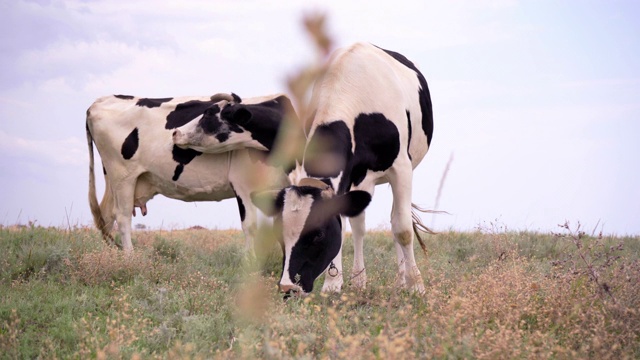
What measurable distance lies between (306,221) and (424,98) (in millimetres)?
3627

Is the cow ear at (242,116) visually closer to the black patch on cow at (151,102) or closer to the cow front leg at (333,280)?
the black patch on cow at (151,102)

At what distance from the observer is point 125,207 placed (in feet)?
34.3

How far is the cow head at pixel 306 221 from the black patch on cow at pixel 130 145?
4566 millimetres

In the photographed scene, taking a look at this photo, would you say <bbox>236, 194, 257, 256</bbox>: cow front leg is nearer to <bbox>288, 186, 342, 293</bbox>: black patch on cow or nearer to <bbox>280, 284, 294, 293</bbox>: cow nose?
<bbox>288, 186, 342, 293</bbox>: black patch on cow

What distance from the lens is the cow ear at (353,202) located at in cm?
637

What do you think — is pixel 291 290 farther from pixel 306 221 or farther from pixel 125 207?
pixel 125 207

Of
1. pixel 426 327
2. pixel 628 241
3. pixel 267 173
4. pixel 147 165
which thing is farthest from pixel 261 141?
pixel 628 241

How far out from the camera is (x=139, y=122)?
10.5m

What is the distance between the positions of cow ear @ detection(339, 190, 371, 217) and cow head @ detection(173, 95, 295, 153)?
327 centimetres

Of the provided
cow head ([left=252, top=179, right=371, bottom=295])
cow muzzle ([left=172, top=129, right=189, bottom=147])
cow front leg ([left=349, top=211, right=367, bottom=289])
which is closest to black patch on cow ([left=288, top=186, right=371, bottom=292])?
cow head ([left=252, top=179, right=371, bottom=295])

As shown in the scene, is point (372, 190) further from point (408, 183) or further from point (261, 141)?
point (261, 141)

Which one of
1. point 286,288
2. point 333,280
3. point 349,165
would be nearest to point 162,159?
point 333,280

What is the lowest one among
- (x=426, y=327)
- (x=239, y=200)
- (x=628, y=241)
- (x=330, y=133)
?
(x=628, y=241)

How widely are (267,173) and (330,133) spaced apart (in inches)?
116
